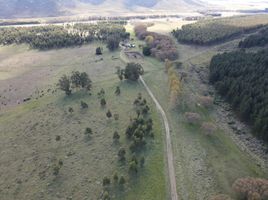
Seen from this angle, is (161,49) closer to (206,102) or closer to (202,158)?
(206,102)

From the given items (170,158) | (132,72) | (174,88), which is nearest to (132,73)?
(132,72)

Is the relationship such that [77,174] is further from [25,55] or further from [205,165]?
[25,55]

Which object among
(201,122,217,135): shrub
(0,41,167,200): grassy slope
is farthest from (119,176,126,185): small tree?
(201,122,217,135): shrub

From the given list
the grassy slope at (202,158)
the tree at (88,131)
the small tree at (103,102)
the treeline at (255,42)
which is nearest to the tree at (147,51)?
the treeline at (255,42)

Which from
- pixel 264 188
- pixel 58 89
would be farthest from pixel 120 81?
pixel 264 188

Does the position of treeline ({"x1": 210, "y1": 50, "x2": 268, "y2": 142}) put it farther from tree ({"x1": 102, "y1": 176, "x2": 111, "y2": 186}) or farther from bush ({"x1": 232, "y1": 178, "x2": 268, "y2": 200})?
tree ({"x1": 102, "y1": 176, "x2": 111, "y2": 186})

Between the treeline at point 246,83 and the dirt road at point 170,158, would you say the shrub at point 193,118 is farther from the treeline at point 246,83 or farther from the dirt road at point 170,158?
the treeline at point 246,83
